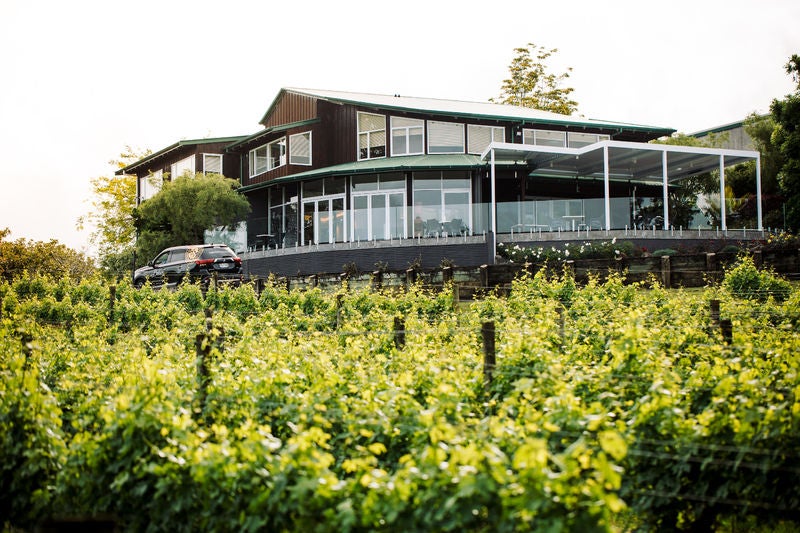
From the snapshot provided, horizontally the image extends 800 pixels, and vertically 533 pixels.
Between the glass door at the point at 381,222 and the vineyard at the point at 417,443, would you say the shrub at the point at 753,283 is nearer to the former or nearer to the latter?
the vineyard at the point at 417,443

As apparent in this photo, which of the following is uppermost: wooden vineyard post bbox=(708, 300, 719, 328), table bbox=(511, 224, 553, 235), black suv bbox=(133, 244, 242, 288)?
table bbox=(511, 224, 553, 235)

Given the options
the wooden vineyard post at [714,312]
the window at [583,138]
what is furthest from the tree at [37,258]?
the wooden vineyard post at [714,312]

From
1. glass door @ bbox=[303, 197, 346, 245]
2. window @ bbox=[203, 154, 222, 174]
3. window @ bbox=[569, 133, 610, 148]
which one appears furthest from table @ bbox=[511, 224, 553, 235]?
window @ bbox=[203, 154, 222, 174]

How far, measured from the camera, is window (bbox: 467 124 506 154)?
34.8 metres

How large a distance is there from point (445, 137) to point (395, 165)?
421 cm

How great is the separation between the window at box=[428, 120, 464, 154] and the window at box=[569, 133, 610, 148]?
5644mm

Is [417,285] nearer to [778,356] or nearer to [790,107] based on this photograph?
[778,356]

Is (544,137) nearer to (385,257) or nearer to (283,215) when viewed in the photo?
(385,257)

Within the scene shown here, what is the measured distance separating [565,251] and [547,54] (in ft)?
102

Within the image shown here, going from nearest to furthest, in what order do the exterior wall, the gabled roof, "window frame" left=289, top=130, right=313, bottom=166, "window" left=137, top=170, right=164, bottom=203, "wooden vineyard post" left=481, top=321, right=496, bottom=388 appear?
"wooden vineyard post" left=481, top=321, right=496, bottom=388 < the exterior wall < the gabled roof < "window frame" left=289, top=130, right=313, bottom=166 < "window" left=137, top=170, right=164, bottom=203

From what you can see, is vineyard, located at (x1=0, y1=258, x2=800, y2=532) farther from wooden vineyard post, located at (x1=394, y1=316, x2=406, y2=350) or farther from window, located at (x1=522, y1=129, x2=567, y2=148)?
window, located at (x1=522, y1=129, x2=567, y2=148)

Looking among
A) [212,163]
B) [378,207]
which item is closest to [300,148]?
[378,207]

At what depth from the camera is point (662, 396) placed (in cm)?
596

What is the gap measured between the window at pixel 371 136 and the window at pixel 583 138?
890 cm
